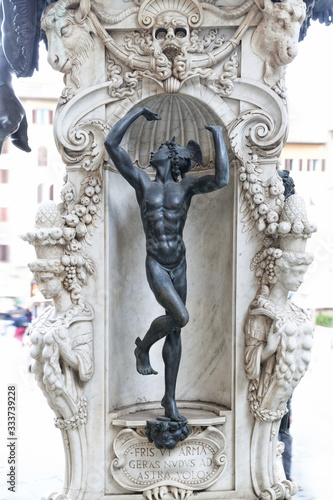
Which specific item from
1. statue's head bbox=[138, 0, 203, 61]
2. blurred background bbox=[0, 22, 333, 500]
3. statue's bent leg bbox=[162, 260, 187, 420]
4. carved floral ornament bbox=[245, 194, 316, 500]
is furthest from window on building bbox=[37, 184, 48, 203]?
carved floral ornament bbox=[245, 194, 316, 500]

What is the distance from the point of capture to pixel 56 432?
27.3 ft

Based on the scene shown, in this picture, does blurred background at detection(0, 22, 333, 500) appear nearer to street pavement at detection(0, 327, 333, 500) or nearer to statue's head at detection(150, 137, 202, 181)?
street pavement at detection(0, 327, 333, 500)

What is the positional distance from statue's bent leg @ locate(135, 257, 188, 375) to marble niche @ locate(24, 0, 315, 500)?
35 centimetres

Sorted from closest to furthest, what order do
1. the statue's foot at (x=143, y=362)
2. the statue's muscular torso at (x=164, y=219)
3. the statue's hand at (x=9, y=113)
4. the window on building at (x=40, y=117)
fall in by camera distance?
1. the statue's muscular torso at (x=164, y=219)
2. the statue's foot at (x=143, y=362)
3. the statue's hand at (x=9, y=113)
4. the window on building at (x=40, y=117)

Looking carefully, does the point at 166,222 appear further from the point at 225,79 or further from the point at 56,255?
the point at 225,79

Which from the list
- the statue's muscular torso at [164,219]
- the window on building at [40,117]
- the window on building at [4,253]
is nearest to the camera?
the statue's muscular torso at [164,219]

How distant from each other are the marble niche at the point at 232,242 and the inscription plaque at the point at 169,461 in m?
0.01

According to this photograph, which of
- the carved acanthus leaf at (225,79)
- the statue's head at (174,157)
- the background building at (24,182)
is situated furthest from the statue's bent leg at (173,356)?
the background building at (24,182)

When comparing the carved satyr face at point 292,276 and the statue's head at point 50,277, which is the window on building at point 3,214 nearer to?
the statue's head at point 50,277

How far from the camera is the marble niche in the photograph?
5258mm

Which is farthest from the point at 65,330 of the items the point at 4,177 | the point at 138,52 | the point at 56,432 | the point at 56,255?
the point at 4,177

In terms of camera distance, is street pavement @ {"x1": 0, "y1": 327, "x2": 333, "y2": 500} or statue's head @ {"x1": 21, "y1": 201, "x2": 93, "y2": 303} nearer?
statue's head @ {"x1": 21, "y1": 201, "x2": 93, "y2": 303}

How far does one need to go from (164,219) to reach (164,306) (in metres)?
0.61

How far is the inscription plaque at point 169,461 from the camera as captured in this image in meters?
5.41
